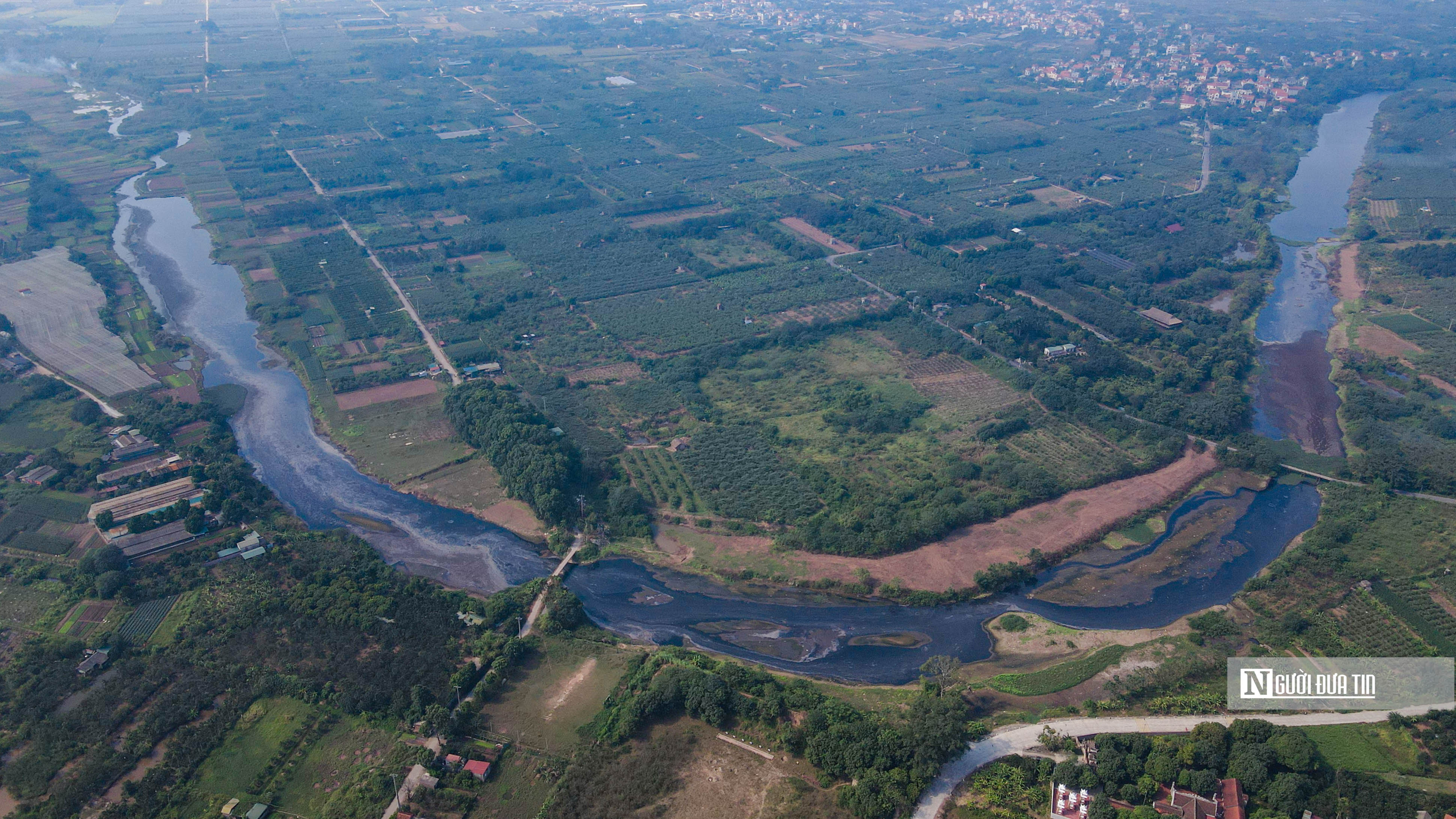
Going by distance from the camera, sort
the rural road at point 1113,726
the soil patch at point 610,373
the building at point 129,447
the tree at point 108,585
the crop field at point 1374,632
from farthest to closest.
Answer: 1. the soil patch at point 610,373
2. the building at point 129,447
3. the tree at point 108,585
4. the crop field at point 1374,632
5. the rural road at point 1113,726

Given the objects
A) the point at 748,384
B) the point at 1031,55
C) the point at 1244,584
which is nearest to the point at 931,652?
the point at 1244,584

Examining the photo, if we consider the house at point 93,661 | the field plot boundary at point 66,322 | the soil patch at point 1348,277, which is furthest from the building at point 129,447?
the soil patch at point 1348,277

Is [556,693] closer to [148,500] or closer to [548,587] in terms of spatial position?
[548,587]

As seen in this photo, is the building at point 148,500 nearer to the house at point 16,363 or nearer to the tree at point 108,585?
the tree at point 108,585

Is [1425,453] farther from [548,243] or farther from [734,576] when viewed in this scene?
[548,243]

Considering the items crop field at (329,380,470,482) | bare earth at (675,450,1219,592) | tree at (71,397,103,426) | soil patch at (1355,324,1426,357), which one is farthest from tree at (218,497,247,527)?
soil patch at (1355,324,1426,357)

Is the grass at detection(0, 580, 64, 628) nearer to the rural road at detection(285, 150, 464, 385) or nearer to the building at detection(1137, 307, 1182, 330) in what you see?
the rural road at detection(285, 150, 464, 385)

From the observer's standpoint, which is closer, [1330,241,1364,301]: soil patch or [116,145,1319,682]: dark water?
[116,145,1319,682]: dark water
